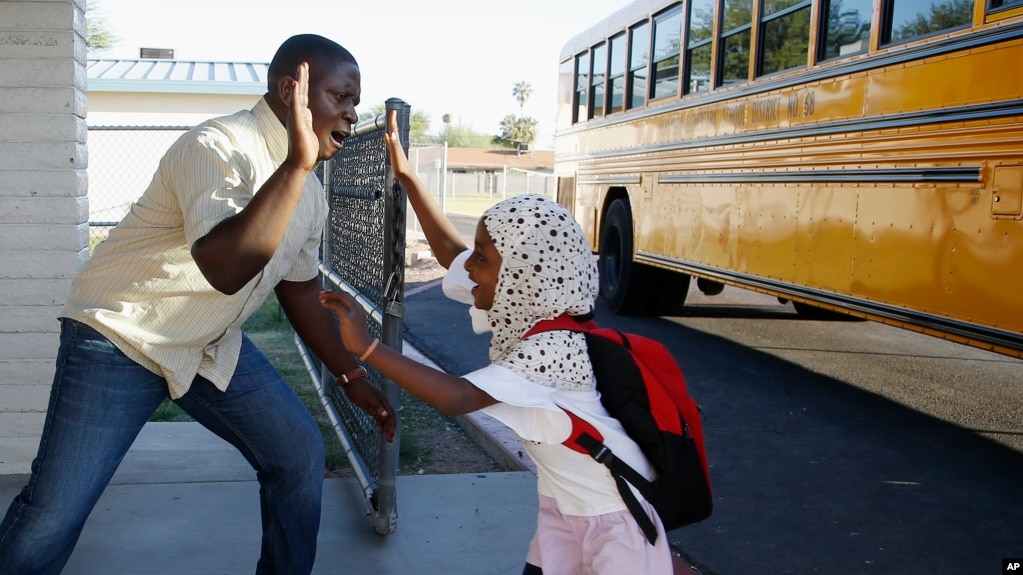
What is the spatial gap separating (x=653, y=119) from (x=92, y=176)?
11632mm

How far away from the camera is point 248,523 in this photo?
13.2 feet

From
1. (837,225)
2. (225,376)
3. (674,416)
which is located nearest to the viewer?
(674,416)

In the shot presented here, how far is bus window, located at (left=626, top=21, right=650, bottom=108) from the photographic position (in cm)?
1048

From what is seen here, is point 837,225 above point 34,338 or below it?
above

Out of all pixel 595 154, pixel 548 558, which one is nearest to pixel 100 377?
pixel 548 558

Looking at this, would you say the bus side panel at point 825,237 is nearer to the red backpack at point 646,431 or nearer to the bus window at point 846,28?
the bus window at point 846,28

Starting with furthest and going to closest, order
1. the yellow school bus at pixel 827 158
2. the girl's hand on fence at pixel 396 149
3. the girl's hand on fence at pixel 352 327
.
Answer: the yellow school bus at pixel 827 158, the girl's hand on fence at pixel 396 149, the girl's hand on fence at pixel 352 327

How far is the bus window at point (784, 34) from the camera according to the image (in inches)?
287

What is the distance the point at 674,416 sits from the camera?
2.29 metres

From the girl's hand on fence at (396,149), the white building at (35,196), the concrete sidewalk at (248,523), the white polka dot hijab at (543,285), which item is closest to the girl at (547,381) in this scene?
the white polka dot hijab at (543,285)

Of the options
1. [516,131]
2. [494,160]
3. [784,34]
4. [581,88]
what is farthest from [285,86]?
[516,131]

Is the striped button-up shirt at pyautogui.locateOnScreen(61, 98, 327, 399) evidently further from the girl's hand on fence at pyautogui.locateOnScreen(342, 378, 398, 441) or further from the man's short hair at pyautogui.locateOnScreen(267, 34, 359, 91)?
the girl's hand on fence at pyautogui.locateOnScreen(342, 378, 398, 441)

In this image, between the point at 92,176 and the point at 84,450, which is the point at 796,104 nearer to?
the point at 84,450

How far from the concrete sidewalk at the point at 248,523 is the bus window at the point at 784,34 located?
4.14 meters
